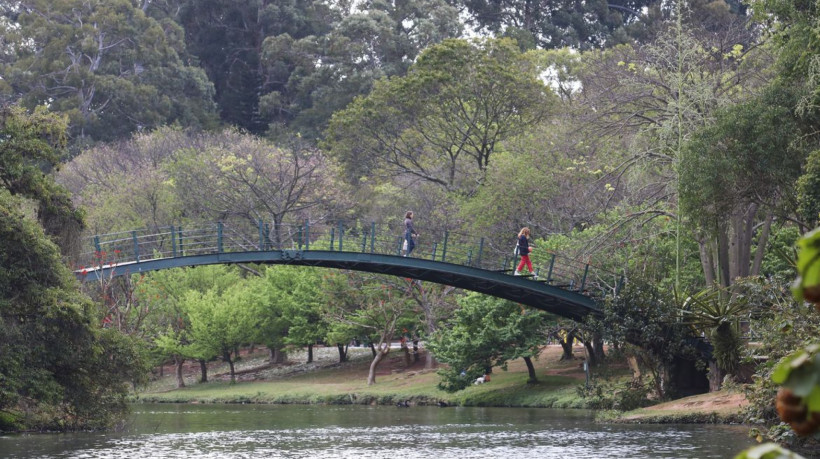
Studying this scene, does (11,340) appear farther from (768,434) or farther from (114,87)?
(114,87)

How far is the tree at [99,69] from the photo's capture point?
71.4 metres

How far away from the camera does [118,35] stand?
74.7 meters

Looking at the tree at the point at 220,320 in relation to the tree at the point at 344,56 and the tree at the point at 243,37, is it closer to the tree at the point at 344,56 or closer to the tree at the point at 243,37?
the tree at the point at 344,56

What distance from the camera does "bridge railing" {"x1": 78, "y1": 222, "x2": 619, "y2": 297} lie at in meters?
29.1

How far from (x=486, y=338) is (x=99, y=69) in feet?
152

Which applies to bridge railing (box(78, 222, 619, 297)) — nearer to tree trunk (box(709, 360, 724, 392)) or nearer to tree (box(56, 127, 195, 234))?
tree (box(56, 127, 195, 234))

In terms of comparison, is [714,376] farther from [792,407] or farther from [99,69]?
[99,69]

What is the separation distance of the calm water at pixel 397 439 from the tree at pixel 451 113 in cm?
1813

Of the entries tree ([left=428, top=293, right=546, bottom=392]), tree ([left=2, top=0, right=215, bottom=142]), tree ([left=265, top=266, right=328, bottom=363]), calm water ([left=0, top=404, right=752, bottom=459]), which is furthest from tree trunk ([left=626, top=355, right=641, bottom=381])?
tree ([left=2, top=0, right=215, bottom=142])

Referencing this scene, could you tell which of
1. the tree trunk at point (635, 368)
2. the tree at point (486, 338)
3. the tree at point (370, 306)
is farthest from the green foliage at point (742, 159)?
the tree at point (370, 306)

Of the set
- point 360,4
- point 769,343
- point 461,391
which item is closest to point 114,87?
point 360,4

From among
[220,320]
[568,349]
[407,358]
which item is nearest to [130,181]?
[220,320]

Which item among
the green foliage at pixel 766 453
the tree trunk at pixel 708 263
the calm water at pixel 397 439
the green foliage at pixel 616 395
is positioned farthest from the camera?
the tree trunk at pixel 708 263

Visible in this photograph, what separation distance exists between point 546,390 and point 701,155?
49.6 ft
